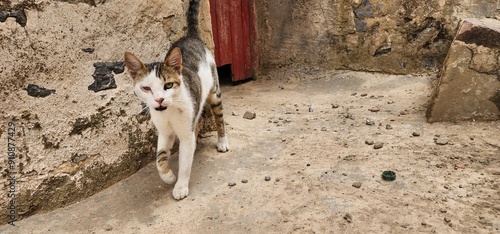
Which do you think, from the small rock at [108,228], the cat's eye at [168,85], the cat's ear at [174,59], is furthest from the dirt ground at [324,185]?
the cat's ear at [174,59]

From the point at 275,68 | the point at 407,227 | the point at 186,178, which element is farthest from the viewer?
the point at 275,68

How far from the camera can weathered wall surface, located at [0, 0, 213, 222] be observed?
8.04 feet

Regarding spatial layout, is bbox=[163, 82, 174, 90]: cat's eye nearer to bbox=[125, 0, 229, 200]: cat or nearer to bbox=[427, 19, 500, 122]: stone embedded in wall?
bbox=[125, 0, 229, 200]: cat

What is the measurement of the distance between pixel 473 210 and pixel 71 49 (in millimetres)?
2516

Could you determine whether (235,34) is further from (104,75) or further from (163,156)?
(163,156)

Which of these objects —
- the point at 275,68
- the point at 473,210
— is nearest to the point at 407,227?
the point at 473,210

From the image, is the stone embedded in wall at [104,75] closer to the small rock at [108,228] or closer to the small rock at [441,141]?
the small rock at [108,228]

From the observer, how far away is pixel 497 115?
3.34 meters

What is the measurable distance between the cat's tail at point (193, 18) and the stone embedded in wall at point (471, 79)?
79.5 inches

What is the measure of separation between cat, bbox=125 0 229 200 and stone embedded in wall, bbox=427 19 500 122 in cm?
181

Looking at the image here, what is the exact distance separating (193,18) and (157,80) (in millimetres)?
1141

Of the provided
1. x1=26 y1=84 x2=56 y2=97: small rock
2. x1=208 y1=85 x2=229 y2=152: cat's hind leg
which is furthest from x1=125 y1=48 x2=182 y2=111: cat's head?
x1=208 y1=85 x2=229 y2=152: cat's hind leg

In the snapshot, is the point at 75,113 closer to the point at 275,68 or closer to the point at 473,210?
the point at 473,210

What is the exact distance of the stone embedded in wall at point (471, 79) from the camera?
3344 mm
